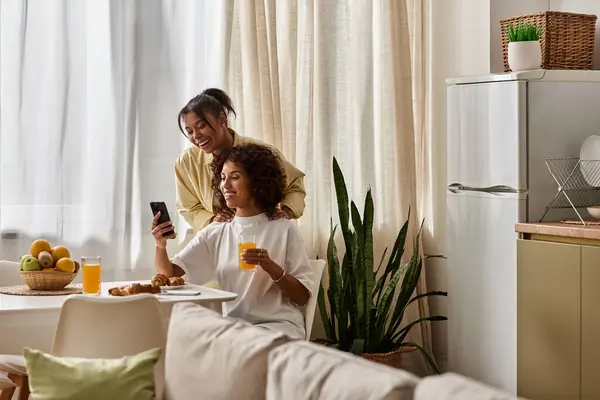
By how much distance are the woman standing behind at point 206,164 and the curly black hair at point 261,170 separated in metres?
0.11

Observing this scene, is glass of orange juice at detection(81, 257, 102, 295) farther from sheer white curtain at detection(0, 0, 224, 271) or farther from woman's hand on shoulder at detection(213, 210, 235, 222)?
sheer white curtain at detection(0, 0, 224, 271)

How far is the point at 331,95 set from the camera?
A: 503cm

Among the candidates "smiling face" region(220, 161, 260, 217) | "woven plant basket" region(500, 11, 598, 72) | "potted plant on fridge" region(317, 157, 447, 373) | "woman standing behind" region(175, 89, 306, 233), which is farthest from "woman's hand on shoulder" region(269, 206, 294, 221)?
"woven plant basket" region(500, 11, 598, 72)

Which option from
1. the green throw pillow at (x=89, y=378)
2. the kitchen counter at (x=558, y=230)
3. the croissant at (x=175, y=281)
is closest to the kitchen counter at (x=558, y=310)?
the kitchen counter at (x=558, y=230)

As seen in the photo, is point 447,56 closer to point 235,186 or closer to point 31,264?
point 235,186

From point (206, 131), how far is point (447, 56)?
5.43 ft

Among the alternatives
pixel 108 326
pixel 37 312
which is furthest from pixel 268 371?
pixel 37 312

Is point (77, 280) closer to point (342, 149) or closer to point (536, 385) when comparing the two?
point (342, 149)

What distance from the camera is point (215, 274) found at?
385 cm

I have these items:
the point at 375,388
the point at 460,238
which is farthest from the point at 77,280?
the point at 375,388

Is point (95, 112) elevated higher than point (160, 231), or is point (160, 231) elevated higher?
Answer: point (95, 112)

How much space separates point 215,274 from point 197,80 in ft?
4.17

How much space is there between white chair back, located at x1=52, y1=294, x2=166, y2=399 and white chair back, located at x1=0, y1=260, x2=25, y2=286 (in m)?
0.82

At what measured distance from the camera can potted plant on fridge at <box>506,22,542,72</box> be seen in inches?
173
